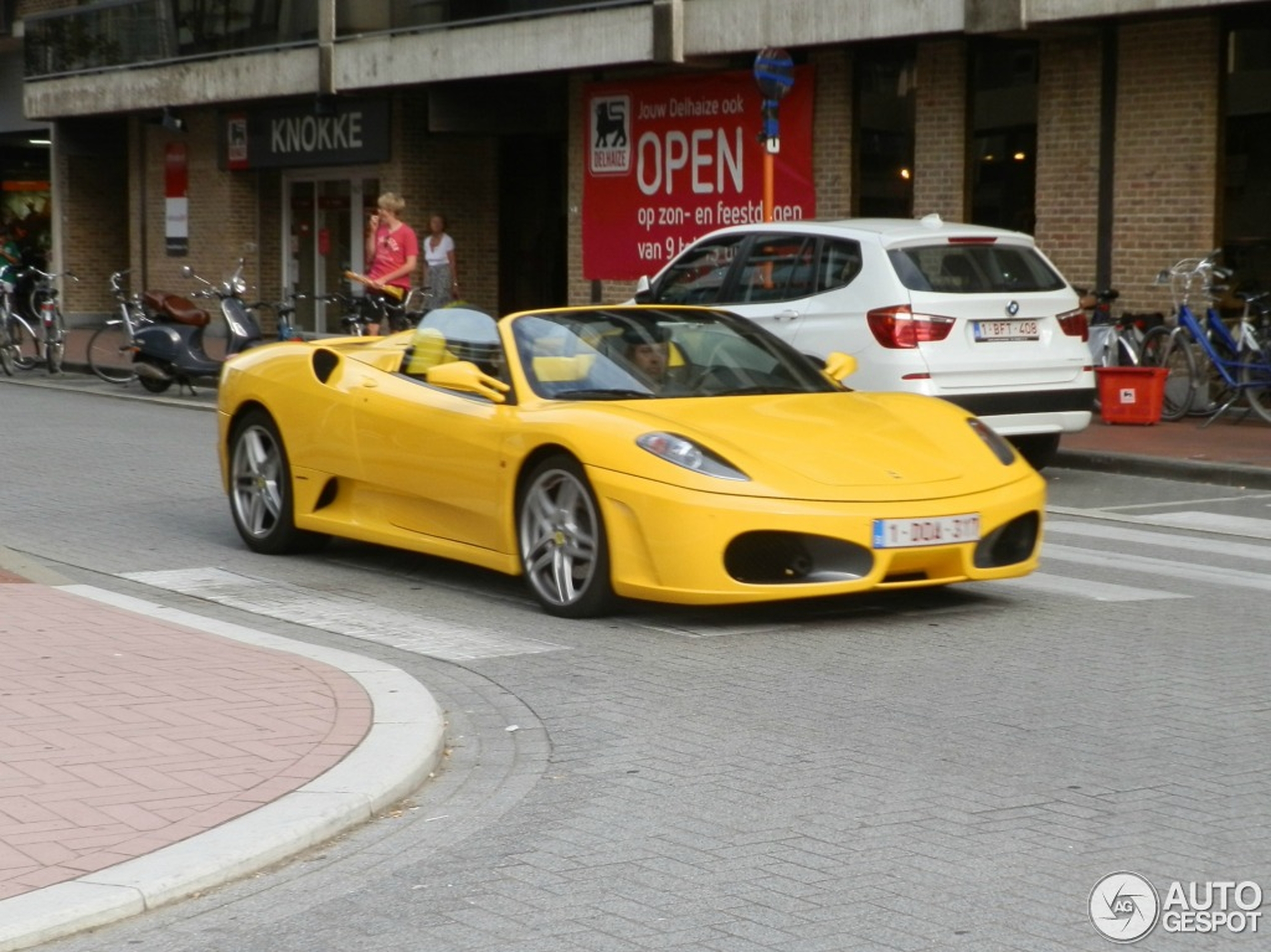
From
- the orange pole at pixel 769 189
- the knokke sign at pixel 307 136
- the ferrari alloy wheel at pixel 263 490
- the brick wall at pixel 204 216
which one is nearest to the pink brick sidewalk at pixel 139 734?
the ferrari alloy wheel at pixel 263 490

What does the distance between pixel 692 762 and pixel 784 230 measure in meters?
8.36

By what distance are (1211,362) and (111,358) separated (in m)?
13.7

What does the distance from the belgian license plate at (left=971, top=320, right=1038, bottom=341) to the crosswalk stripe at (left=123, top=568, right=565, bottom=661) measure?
537 cm

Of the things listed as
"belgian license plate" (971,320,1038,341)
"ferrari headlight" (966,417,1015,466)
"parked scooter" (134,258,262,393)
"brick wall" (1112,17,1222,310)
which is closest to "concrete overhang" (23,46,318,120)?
"parked scooter" (134,258,262,393)

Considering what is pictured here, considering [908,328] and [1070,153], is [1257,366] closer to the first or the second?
[1070,153]

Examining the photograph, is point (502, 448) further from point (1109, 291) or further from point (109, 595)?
point (1109, 291)

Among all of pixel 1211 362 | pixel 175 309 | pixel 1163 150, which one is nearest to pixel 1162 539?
pixel 1211 362

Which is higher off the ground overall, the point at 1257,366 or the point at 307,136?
the point at 307,136

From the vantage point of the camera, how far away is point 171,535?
35.8ft

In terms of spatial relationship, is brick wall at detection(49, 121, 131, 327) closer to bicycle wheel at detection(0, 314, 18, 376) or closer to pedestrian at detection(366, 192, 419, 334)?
bicycle wheel at detection(0, 314, 18, 376)

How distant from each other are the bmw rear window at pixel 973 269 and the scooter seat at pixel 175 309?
33.2 ft

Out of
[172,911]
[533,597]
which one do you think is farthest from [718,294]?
[172,911]

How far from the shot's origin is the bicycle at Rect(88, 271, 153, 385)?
22172 mm

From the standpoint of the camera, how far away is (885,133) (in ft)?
72.1
